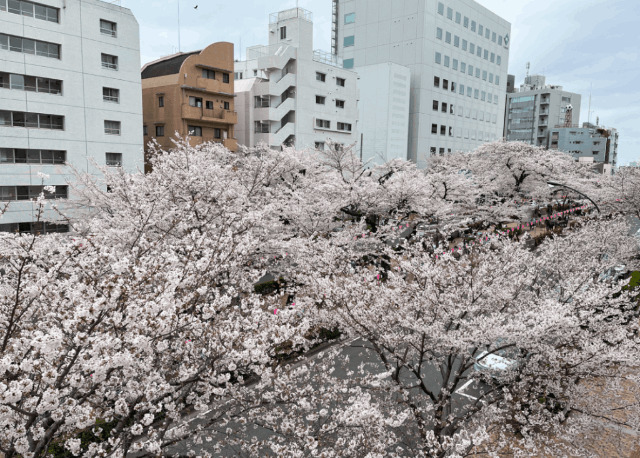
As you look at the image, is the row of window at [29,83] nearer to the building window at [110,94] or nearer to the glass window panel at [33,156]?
the building window at [110,94]

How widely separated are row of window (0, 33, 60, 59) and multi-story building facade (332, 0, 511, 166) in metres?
38.2

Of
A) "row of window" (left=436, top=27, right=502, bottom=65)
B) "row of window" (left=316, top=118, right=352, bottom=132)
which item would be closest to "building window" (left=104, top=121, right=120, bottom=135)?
"row of window" (left=316, top=118, right=352, bottom=132)

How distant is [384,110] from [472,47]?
22.2 metres

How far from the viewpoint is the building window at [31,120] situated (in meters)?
24.8

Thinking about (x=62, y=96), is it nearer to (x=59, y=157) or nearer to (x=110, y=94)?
(x=110, y=94)

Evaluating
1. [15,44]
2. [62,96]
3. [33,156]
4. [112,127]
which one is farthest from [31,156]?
[15,44]

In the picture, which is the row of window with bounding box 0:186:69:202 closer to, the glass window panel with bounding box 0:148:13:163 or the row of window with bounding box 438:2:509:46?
the glass window panel with bounding box 0:148:13:163

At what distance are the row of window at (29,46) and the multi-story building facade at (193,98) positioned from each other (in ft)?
27.6

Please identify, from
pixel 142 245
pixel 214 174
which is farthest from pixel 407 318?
pixel 214 174

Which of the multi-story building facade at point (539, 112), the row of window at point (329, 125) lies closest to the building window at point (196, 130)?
the row of window at point (329, 125)

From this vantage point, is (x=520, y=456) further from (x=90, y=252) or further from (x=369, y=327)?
(x=90, y=252)

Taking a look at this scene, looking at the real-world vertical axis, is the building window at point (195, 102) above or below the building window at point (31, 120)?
above

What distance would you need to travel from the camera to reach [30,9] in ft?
82.0

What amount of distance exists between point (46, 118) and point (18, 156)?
9.52 ft
